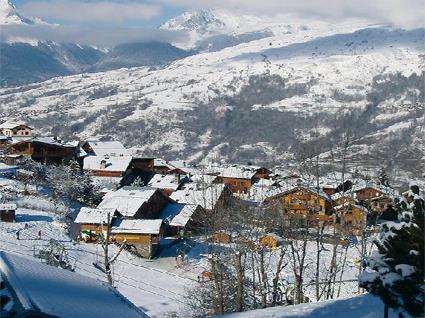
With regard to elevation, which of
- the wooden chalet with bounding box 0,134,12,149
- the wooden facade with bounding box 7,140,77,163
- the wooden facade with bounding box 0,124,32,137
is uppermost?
the wooden facade with bounding box 0,124,32,137

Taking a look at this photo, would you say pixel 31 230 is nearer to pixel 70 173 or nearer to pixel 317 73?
pixel 70 173

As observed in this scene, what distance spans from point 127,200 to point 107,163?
13042mm

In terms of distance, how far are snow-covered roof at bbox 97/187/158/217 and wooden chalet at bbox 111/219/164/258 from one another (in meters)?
2.18

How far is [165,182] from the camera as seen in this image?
4034cm

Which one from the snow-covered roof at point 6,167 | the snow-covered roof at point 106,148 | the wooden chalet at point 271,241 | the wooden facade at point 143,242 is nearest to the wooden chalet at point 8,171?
the snow-covered roof at point 6,167

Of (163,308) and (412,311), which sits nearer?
(412,311)

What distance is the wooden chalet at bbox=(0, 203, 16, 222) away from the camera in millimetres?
24234

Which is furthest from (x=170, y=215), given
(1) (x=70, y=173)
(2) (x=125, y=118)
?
(2) (x=125, y=118)

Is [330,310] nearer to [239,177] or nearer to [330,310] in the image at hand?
[330,310]

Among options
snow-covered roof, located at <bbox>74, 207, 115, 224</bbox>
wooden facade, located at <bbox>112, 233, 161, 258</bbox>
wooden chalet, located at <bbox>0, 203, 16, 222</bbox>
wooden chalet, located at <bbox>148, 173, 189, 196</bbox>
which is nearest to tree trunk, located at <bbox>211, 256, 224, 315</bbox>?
wooden facade, located at <bbox>112, 233, 161, 258</bbox>

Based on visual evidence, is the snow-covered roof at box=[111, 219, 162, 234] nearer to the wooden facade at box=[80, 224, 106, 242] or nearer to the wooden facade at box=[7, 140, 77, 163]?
the wooden facade at box=[80, 224, 106, 242]

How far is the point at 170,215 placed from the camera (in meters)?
29.8

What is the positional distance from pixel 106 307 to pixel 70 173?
25.9 metres

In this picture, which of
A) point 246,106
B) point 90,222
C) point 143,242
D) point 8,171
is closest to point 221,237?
point 143,242
